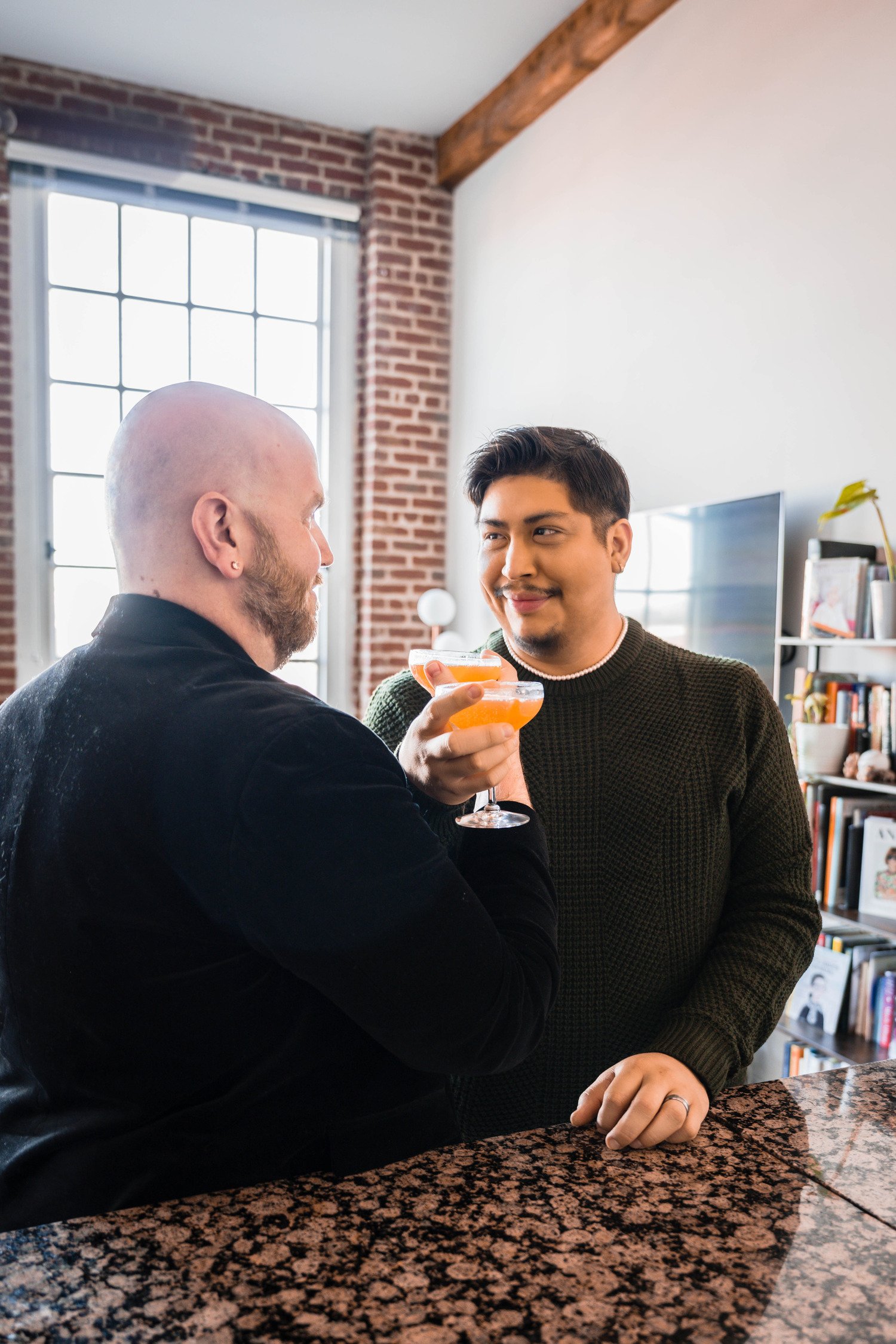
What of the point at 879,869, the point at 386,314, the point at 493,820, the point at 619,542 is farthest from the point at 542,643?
the point at 386,314

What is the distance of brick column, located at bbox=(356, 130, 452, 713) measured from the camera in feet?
16.4

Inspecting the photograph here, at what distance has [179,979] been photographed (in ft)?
2.60

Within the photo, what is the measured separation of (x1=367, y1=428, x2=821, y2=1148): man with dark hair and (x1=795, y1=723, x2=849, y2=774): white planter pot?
123 centimetres

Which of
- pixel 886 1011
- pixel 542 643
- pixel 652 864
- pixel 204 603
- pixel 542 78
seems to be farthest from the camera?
pixel 542 78

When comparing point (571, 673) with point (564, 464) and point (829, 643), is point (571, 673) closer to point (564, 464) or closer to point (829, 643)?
point (564, 464)

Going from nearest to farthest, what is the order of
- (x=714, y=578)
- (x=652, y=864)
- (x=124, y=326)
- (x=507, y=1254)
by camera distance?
(x=507, y=1254), (x=652, y=864), (x=714, y=578), (x=124, y=326)

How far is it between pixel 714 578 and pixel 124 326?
10.0 feet

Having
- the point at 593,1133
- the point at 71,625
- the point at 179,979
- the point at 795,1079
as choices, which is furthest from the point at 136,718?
the point at 71,625

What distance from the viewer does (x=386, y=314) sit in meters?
5.00

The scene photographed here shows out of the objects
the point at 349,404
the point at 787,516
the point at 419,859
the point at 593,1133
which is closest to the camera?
the point at 419,859

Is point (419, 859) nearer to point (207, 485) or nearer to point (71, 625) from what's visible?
point (207, 485)

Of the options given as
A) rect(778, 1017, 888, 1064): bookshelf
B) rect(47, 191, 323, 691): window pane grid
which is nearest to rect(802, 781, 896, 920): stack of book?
rect(778, 1017, 888, 1064): bookshelf

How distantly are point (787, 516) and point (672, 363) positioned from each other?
0.81 meters

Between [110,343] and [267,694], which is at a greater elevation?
[110,343]
